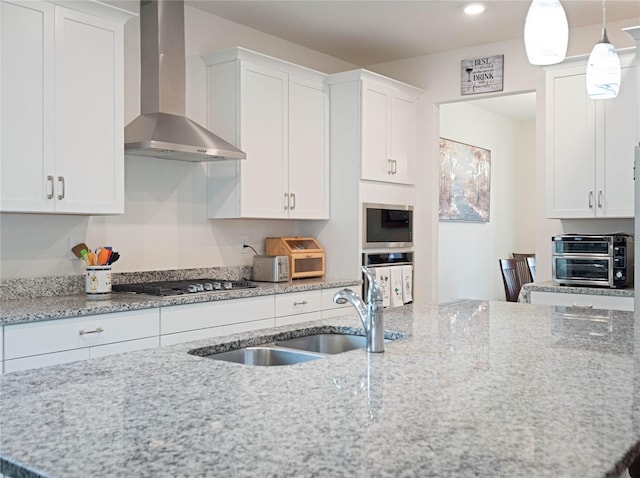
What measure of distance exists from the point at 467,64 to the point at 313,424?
14.7ft

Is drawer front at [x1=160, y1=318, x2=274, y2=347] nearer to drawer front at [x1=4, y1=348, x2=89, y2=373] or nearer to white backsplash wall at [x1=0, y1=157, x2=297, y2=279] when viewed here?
drawer front at [x1=4, y1=348, x2=89, y2=373]

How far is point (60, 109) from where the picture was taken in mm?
2982

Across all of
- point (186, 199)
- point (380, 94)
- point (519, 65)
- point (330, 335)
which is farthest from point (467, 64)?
point (330, 335)

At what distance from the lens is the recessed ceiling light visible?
404 cm

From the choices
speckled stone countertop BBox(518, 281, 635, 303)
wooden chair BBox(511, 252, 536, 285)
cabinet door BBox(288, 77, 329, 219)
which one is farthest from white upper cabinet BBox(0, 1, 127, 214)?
wooden chair BBox(511, 252, 536, 285)

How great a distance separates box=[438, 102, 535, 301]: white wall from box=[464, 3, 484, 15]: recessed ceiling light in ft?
8.12

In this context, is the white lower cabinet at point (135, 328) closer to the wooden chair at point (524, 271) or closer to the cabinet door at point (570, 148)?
the cabinet door at point (570, 148)

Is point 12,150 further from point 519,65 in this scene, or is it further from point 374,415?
point 519,65

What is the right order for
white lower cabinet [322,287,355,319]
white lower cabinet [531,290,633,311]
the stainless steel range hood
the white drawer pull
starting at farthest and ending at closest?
white lower cabinet [322,287,355,319]
white lower cabinet [531,290,633,311]
the stainless steel range hood
the white drawer pull

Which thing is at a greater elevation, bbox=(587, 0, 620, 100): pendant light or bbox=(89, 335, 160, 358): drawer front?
bbox=(587, 0, 620, 100): pendant light

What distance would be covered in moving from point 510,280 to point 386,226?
8.33 feet

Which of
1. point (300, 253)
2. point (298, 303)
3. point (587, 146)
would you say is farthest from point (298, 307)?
point (587, 146)

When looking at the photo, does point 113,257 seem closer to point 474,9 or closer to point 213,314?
point 213,314

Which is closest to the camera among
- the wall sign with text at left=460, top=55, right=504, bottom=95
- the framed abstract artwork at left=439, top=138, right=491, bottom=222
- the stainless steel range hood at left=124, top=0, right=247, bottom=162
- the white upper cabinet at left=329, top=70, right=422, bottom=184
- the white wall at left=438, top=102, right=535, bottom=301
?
the stainless steel range hood at left=124, top=0, right=247, bottom=162
